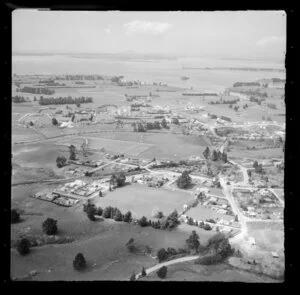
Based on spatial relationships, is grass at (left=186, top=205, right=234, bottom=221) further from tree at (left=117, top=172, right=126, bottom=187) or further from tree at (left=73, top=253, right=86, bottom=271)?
tree at (left=73, top=253, right=86, bottom=271)

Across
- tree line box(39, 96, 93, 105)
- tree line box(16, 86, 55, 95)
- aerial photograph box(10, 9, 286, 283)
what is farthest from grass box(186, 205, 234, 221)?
tree line box(16, 86, 55, 95)

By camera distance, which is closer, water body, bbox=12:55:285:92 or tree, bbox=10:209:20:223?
tree, bbox=10:209:20:223

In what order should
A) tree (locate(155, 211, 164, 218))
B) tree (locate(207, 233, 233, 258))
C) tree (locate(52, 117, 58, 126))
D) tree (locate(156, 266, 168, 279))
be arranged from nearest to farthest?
tree (locate(156, 266, 168, 279)) < tree (locate(207, 233, 233, 258)) < tree (locate(155, 211, 164, 218)) < tree (locate(52, 117, 58, 126))

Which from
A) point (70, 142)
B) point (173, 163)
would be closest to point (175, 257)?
point (173, 163)

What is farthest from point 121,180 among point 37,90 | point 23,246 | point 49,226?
point 37,90

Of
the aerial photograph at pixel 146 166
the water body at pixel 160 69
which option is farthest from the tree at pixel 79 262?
the water body at pixel 160 69

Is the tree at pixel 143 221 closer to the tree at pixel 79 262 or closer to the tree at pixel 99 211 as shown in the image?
the tree at pixel 99 211

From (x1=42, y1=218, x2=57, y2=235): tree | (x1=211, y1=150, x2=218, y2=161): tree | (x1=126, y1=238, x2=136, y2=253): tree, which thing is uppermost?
(x1=211, y1=150, x2=218, y2=161): tree

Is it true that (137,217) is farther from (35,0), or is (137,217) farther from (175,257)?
(35,0)
